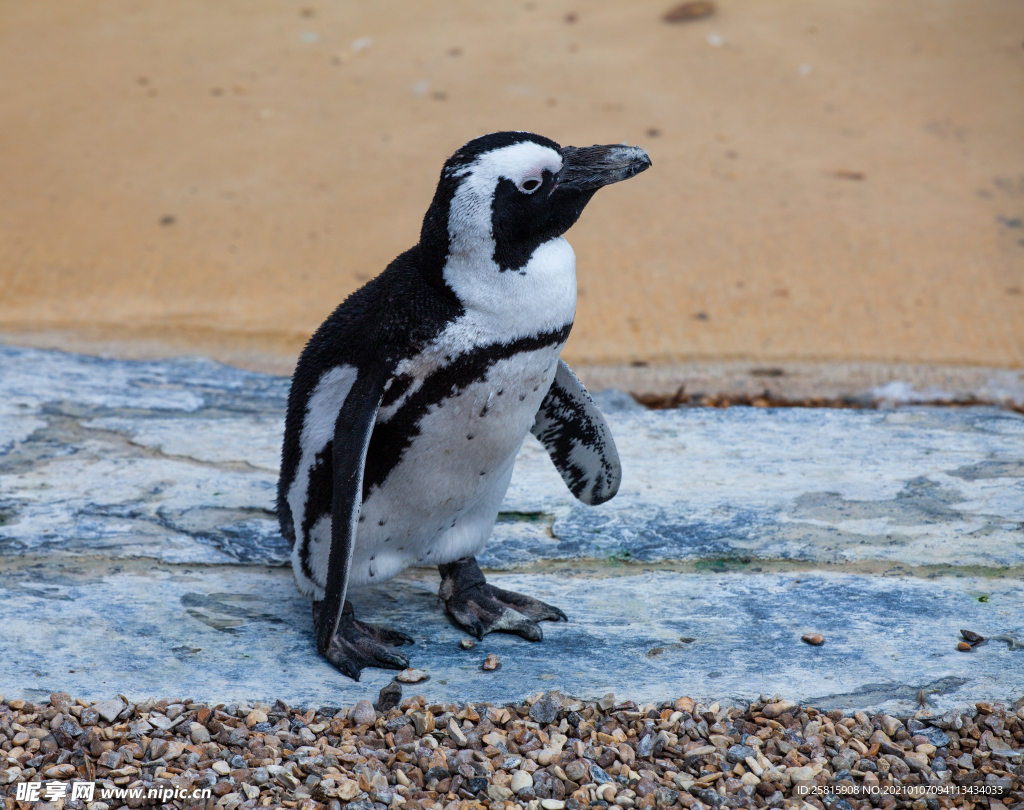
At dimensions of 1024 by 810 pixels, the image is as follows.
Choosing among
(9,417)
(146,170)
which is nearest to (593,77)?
(146,170)

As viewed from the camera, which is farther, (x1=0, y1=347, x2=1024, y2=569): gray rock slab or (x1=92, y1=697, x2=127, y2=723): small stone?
(x1=0, y1=347, x2=1024, y2=569): gray rock slab

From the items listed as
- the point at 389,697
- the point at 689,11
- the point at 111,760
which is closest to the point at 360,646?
the point at 389,697

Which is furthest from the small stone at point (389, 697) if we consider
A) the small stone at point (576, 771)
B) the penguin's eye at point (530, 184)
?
the penguin's eye at point (530, 184)

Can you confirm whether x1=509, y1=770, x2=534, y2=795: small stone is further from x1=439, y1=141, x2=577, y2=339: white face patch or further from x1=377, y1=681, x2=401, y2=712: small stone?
x1=439, y1=141, x2=577, y2=339: white face patch

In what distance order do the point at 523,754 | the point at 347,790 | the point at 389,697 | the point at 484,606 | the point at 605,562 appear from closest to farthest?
1. the point at 347,790
2. the point at 523,754
3. the point at 389,697
4. the point at 484,606
5. the point at 605,562

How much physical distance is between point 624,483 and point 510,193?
1201mm

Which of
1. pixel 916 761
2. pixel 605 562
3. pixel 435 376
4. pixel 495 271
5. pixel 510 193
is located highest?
pixel 510 193

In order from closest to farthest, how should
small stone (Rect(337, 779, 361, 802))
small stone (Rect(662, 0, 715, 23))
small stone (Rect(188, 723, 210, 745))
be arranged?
small stone (Rect(337, 779, 361, 802)) → small stone (Rect(188, 723, 210, 745)) → small stone (Rect(662, 0, 715, 23))

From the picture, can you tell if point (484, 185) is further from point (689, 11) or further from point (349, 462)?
point (689, 11)

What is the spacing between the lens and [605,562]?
2383 millimetres

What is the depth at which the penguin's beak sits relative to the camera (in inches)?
68.4

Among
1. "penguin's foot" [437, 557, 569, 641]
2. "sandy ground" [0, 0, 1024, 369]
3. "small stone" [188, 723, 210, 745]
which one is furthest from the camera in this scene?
"sandy ground" [0, 0, 1024, 369]

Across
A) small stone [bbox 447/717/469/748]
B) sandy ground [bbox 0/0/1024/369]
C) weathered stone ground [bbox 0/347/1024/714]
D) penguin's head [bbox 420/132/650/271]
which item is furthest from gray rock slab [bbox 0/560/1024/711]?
sandy ground [bbox 0/0/1024/369]

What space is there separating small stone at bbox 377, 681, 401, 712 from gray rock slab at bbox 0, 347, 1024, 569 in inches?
22.6
